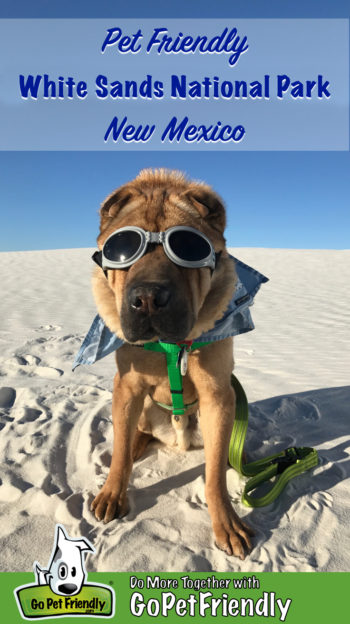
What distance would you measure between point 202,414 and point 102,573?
0.93 metres

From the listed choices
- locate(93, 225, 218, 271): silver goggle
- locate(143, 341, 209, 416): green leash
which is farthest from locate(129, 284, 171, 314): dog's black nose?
locate(143, 341, 209, 416): green leash

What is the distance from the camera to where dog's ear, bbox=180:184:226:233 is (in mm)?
2066

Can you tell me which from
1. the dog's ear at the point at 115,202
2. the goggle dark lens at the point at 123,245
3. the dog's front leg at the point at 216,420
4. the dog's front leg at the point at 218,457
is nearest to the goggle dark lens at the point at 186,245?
the goggle dark lens at the point at 123,245

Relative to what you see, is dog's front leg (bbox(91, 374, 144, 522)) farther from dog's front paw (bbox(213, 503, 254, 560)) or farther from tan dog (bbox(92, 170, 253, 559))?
dog's front paw (bbox(213, 503, 254, 560))

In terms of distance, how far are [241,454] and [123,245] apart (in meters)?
1.60

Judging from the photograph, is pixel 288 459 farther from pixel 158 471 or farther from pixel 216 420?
pixel 158 471

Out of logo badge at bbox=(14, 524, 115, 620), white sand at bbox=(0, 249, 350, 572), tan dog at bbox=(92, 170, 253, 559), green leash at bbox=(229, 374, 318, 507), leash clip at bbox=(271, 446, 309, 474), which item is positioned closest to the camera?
logo badge at bbox=(14, 524, 115, 620)

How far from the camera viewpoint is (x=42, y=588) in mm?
1767

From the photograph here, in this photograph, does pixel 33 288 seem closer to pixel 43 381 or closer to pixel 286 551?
pixel 43 381

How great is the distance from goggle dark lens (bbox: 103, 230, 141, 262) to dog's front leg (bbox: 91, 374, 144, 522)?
30.8 inches

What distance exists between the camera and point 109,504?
2.26 meters

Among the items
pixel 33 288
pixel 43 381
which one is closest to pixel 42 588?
pixel 43 381

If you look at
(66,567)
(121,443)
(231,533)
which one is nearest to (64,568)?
(66,567)

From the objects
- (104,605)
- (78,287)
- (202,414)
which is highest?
(78,287)
